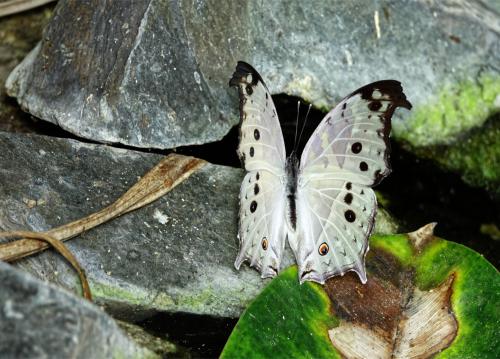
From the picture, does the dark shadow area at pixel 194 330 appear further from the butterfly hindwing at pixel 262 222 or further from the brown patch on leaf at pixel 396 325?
the brown patch on leaf at pixel 396 325

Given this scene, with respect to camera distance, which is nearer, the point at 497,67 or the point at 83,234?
the point at 83,234

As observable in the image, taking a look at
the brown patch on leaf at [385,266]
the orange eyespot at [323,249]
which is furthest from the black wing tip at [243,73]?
the brown patch on leaf at [385,266]

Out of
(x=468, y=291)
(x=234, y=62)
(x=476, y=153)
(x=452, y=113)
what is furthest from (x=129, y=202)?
(x=476, y=153)

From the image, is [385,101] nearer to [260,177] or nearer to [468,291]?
[260,177]

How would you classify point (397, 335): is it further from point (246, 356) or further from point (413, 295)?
point (246, 356)

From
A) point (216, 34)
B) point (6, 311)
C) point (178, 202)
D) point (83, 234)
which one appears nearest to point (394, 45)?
point (216, 34)

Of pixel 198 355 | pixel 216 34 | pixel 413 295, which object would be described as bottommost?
pixel 198 355

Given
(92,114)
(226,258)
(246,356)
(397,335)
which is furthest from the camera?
(92,114)
